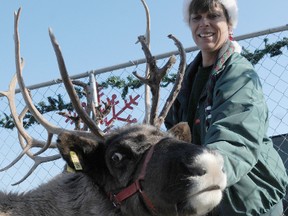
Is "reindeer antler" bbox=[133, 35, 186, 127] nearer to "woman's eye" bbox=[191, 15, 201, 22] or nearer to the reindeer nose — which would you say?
"woman's eye" bbox=[191, 15, 201, 22]

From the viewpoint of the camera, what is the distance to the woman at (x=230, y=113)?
2488mm

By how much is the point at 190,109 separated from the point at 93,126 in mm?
701

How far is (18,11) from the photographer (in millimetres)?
3584

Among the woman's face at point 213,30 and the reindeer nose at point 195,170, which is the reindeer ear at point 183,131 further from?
the reindeer nose at point 195,170

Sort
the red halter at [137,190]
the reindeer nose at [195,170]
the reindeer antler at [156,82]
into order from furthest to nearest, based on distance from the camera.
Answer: the reindeer antler at [156,82]
the red halter at [137,190]
the reindeer nose at [195,170]

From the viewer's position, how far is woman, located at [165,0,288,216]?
8.16 feet

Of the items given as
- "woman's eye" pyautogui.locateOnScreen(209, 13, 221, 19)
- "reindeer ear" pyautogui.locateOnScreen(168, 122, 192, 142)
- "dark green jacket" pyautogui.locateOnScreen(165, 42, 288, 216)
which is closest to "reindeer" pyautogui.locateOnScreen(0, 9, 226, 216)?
"reindeer ear" pyautogui.locateOnScreen(168, 122, 192, 142)

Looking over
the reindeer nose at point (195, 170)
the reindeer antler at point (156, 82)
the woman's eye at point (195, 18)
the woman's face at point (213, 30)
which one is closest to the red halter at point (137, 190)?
the reindeer nose at point (195, 170)

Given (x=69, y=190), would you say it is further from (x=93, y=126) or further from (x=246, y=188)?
(x=246, y=188)

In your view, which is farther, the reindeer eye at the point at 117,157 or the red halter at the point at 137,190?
the reindeer eye at the point at 117,157

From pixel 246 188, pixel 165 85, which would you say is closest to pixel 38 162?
pixel 165 85

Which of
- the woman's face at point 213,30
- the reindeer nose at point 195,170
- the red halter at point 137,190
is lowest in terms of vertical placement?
the red halter at point 137,190

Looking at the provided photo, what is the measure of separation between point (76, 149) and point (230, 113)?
100cm

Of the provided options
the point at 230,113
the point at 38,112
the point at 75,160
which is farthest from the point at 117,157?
the point at 38,112
